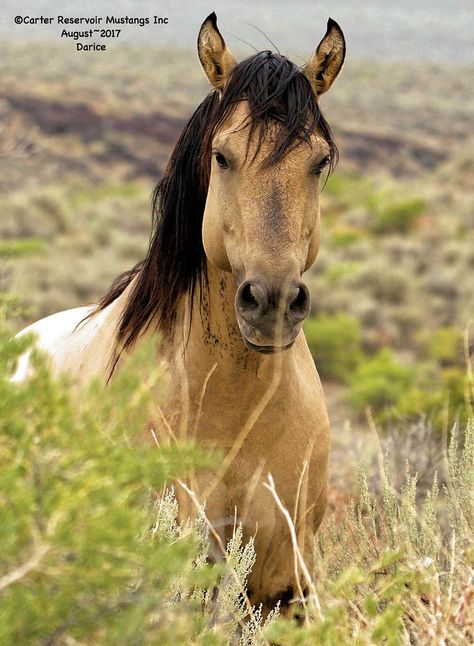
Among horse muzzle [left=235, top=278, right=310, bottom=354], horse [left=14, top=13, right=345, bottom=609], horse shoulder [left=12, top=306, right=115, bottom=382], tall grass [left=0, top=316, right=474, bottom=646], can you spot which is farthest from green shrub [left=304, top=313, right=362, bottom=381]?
tall grass [left=0, top=316, right=474, bottom=646]

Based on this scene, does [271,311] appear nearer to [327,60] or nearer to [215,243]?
[215,243]

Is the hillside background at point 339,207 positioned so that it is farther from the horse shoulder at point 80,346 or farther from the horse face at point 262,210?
the horse face at point 262,210

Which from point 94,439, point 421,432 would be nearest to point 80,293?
point 421,432

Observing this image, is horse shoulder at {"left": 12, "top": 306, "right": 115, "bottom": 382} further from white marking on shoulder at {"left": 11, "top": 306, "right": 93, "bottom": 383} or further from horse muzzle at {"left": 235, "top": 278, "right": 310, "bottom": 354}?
horse muzzle at {"left": 235, "top": 278, "right": 310, "bottom": 354}

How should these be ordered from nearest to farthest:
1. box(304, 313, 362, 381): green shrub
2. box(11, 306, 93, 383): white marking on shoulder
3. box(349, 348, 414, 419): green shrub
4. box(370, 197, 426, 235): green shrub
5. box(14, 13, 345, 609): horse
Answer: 1. box(14, 13, 345, 609): horse
2. box(11, 306, 93, 383): white marking on shoulder
3. box(349, 348, 414, 419): green shrub
4. box(304, 313, 362, 381): green shrub
5. box(370, 197, 426, 235): green shrub

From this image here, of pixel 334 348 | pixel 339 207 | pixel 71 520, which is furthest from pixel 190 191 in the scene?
pixel 339 207

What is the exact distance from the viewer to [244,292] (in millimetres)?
2961

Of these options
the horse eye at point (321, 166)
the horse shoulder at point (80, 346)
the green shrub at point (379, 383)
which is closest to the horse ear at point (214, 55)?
the horse eye at point (321, 166)

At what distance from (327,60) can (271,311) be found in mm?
1254

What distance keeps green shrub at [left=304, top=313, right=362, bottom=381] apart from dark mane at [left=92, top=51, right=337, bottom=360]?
33.8ft

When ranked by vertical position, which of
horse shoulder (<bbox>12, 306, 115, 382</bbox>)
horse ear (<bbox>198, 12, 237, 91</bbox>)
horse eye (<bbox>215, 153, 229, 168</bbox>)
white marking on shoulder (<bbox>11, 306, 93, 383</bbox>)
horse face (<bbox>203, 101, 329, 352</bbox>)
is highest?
horse ear (<bbox>198, 12, 237, 91</bbox>)

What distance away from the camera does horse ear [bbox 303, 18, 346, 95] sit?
3562 millimetres

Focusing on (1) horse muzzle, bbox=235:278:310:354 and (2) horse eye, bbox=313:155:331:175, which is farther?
(2) horse eye, bbox=313:155:331:175

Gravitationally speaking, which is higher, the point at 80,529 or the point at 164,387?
the point at 80,529
